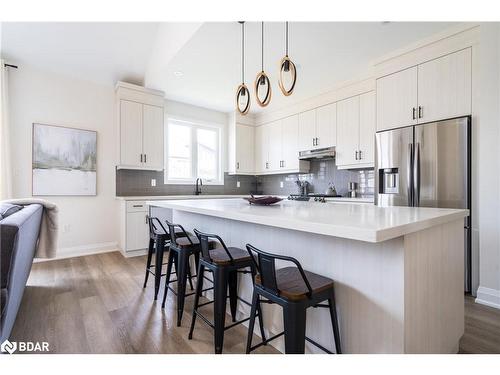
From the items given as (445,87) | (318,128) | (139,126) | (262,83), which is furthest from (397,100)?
→ (139,126)

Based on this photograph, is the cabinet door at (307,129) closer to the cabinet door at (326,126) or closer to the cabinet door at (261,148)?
the cabinet door at (326,126)

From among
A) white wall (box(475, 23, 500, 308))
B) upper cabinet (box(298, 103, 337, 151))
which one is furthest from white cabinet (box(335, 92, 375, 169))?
white wall (box(475, 23, 500, 308))

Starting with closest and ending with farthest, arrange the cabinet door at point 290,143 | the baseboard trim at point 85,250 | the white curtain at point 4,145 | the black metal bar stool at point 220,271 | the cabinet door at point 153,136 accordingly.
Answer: the black metal bar stool at point 220,271, the white curtain at point 4,145, the baseboard trim at point 85,250, the cabinet door at point 153,136, the cabinet door at point 290,143

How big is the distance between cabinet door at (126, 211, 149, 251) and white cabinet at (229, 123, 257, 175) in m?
1.99

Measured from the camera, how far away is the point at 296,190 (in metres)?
4.86

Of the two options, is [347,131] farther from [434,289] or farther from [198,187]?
[198,187]

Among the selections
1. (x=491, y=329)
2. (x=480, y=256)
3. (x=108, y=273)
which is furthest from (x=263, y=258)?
(x=108, y=273)

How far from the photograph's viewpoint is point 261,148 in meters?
5.20

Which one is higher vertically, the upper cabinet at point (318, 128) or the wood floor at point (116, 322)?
the upper cabinet at point (318, 128)

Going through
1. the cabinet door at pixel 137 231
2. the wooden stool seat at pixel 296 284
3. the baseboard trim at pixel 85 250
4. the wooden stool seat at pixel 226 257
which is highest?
the wooden stool seat at pixel 226 257

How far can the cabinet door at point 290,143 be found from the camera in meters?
4.41

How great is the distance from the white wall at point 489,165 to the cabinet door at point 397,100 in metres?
0.57

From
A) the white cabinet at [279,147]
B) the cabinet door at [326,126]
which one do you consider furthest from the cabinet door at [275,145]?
the cabinet door at [326,126]
